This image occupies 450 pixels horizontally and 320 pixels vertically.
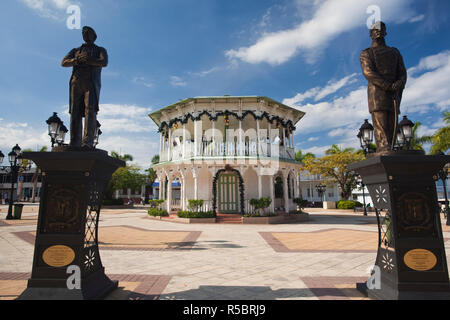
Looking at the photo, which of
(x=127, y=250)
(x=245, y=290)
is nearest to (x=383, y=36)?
(x=245, y=290)

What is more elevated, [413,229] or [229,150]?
[229,150]

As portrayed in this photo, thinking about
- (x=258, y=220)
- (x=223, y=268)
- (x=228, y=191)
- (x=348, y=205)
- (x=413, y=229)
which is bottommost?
(x=348, y=205)

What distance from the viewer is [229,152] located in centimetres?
1606

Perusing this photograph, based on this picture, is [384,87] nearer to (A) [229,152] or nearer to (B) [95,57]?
(B) [95,57]

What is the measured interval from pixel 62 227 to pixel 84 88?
2075 mm

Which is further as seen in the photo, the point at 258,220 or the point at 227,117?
the point at 227,117

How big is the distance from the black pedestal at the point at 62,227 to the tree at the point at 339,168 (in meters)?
32.9

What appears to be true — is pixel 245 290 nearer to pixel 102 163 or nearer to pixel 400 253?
pixel 400 253

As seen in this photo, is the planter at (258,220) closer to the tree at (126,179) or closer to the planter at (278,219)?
the planter at (278,219)

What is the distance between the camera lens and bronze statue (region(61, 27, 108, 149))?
144 inches

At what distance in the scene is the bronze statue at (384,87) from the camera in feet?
11.7

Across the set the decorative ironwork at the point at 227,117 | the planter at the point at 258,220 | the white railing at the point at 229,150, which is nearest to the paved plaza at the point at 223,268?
the planter at the point at 258,220

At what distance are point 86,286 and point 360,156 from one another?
35.0 m

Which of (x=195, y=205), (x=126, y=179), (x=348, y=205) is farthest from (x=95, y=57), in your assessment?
(x=126, y=179)
